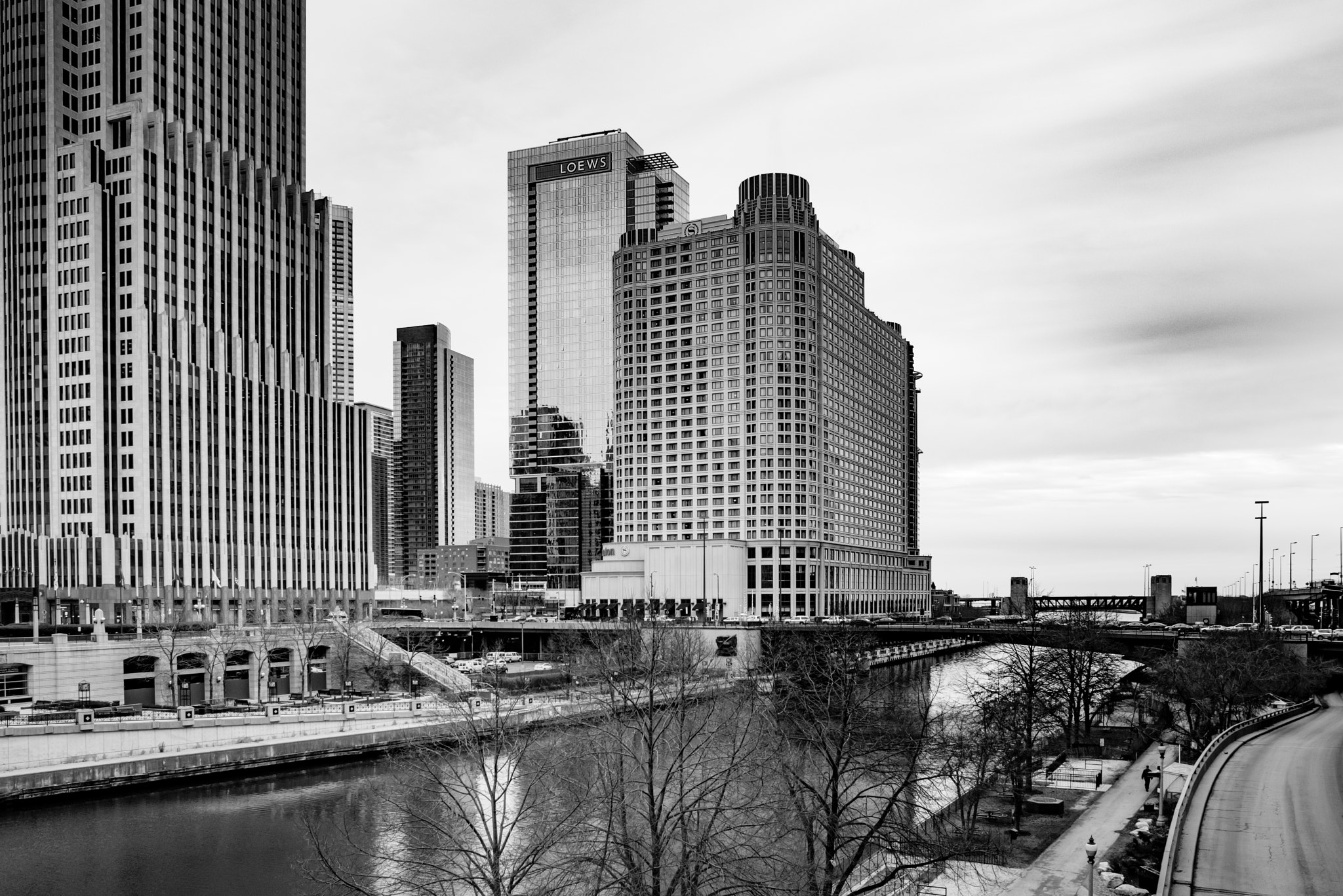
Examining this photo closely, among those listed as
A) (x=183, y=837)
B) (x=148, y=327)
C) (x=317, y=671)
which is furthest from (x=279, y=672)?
(x=183, y=837)

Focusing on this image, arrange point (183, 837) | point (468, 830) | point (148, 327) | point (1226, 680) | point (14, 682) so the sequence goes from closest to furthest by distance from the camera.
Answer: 1. point (468, 830)
2. point (183, 837)
3. point (1226, 680)
4. point (14, 682)
5. point (148, 327)

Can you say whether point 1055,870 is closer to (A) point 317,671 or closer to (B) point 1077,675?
(B) point 1077,675

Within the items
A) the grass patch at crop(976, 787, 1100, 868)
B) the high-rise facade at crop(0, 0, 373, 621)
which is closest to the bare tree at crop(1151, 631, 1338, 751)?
the grass patch at crop(976, 787, 1100, 868)

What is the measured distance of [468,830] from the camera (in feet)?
139

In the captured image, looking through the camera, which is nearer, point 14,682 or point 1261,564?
point 14,682

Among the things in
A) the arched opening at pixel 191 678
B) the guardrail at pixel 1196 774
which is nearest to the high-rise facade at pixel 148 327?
the arched opening at pixel 191 678

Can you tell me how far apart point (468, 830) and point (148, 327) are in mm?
120727

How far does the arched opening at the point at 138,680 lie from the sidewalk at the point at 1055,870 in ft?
249

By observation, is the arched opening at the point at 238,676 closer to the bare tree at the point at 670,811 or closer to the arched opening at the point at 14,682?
the arched opening at the point at 14,682

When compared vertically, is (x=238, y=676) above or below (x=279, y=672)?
above

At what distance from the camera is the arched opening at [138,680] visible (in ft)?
302

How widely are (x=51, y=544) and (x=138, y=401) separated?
69.3ft

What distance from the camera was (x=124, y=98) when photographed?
149750 mm

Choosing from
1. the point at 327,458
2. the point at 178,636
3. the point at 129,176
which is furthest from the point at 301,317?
the point at 178,636
